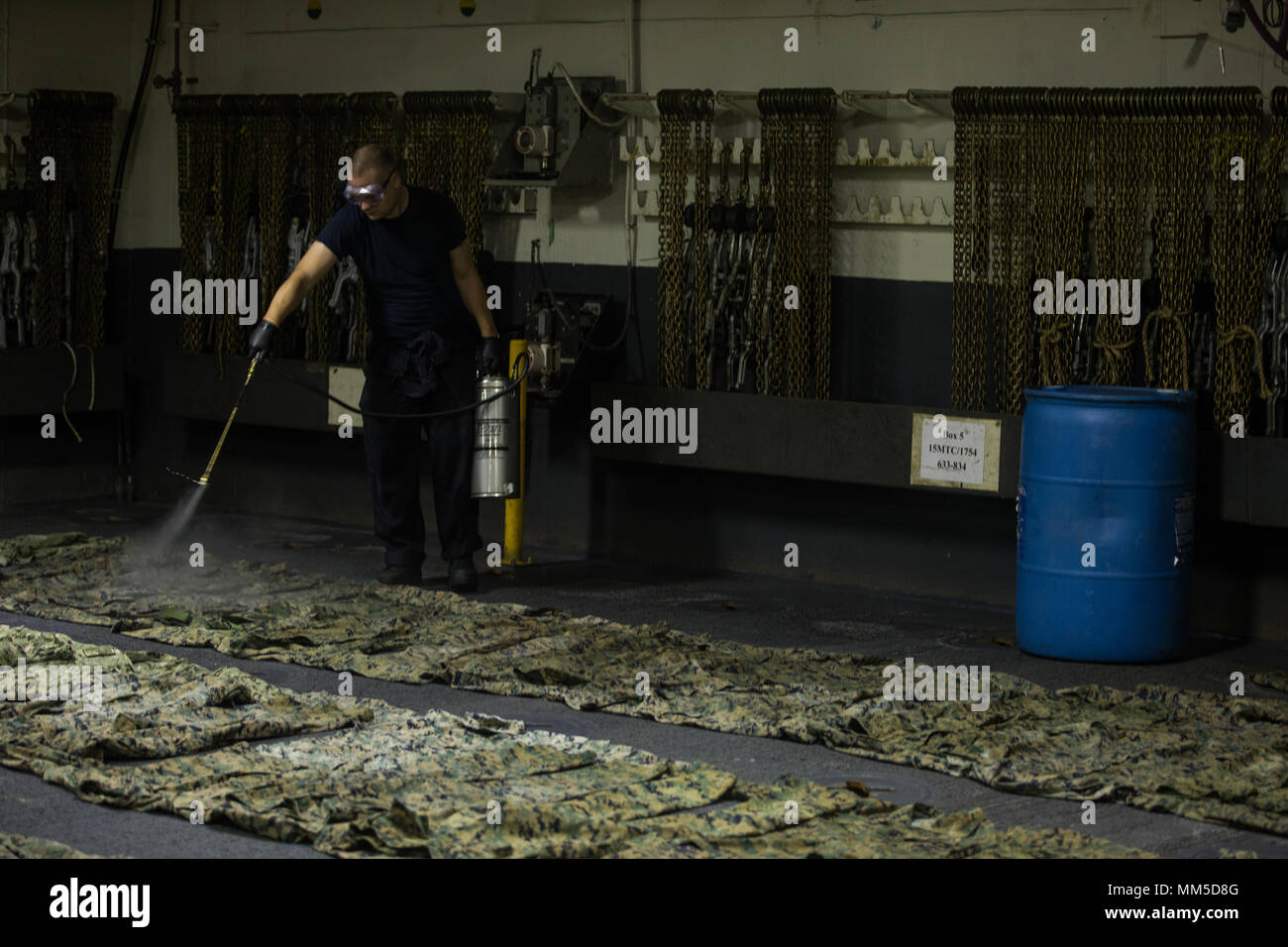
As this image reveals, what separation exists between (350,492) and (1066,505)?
4.93m

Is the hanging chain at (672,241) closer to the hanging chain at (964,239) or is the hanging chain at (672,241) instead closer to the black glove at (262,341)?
the hanging chain at (964,239)

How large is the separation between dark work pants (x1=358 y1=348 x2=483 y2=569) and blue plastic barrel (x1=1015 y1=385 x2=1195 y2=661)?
2753mm

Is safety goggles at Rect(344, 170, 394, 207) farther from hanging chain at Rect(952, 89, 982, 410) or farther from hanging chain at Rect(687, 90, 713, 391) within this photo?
hanging chain at Rect(952, 89, 982, 410)

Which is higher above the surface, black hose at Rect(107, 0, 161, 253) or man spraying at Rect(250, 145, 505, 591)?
black hose at Rect(107, 0, 161, 253)

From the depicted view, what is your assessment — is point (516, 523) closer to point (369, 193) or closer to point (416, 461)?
point (416, 461)

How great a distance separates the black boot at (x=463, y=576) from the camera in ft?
29.3

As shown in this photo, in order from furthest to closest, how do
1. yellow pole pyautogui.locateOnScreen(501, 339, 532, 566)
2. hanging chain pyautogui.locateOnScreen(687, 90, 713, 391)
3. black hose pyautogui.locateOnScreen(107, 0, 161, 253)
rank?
1. black hose pyautogui.locateOnScreen(107, 0, 161, 253)
2. yellow pole pyautogui.locateOnScreen(501, 339, 532, 566)
3. hanging chain pyautogui.locateOnScreen(687, 90, 713, 391)

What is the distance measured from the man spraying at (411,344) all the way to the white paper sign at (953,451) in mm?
2067

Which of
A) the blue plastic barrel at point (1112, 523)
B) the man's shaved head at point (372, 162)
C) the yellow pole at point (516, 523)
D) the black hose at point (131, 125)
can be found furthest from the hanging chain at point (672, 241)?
the black hose at point (131, 125)

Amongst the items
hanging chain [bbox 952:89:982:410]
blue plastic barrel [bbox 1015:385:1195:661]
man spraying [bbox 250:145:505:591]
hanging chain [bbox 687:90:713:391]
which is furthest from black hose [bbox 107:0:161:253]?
blue plastic barrel [bbox 1015:385:1195:661]

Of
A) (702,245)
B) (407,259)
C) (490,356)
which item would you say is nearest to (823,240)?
(702,245)

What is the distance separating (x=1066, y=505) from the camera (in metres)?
7.57

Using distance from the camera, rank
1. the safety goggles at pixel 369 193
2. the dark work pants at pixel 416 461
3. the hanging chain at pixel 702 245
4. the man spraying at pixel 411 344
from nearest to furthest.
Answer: the safety goggles at pixel 369 193, the man spraying at pixel 411 344, the dark work pants at pixel 416 461, the hanging chain at pixel 702 245

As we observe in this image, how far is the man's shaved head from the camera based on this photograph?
8578 millimetres
